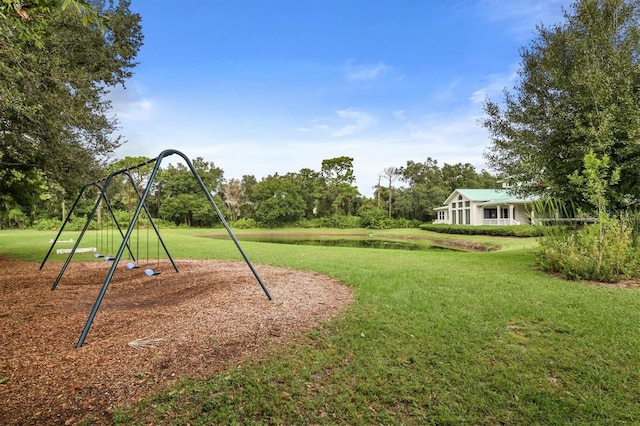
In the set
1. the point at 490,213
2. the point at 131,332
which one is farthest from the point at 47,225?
the point at 490,213

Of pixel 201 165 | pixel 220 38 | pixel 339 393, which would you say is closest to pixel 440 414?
pixel 339 393

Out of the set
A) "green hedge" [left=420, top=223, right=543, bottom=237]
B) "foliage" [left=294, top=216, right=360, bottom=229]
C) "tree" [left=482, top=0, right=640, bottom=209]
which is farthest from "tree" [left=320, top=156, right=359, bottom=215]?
"tree" [left=482, top=0, right=640, bottom=209]

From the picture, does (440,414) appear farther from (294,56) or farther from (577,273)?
(294,56)

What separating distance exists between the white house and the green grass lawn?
23849 mm

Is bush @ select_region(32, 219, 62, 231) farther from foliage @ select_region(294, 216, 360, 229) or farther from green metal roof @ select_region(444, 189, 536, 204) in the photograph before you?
green metal roof @ select_region(444, 189, 536, 204)

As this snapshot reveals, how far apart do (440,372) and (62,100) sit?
7878mm

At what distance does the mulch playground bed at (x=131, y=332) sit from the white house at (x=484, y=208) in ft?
81.7

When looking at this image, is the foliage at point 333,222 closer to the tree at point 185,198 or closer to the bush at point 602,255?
the tree at point 185,198

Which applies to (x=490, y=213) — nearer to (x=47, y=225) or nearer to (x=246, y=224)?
(x=246, y=224)

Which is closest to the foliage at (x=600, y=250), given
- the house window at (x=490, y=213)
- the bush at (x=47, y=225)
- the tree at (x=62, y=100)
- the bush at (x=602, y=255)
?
the bush at (x=602, y=255)

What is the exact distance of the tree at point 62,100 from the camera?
5.66m

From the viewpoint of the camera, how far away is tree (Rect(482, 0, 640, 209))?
7848 millimetres

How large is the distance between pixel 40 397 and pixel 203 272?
519 cm

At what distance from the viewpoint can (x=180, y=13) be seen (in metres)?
9.96
